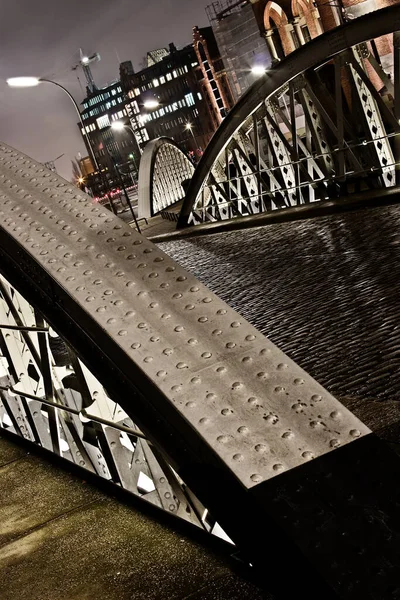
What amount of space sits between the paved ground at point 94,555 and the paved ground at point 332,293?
5.00 ft

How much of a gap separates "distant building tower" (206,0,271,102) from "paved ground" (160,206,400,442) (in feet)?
200

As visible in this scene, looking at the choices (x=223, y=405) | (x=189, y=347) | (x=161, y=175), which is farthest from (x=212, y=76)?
(x=223, y=405)

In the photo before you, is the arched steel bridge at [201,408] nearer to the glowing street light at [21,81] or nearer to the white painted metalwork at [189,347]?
the white painted metalwork at [189,347]

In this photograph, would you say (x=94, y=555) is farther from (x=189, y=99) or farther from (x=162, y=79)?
(x=162, y=79)

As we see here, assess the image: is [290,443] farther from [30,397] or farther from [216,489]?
[30,397]

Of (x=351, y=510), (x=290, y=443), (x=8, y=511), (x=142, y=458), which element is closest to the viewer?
(x=351, y=510)

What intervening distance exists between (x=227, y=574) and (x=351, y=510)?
93 centimetres

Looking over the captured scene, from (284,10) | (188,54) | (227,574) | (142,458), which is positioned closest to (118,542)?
(142,458)

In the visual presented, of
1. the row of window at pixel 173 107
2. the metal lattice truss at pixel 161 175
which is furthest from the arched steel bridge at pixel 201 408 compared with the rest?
the row of window at pixel 173 107

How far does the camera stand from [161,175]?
43188 millimetres

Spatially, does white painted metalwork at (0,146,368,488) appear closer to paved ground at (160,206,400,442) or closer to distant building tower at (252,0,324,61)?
paved ground at (160,206,400,442)

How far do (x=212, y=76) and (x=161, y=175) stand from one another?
7537 centimetres

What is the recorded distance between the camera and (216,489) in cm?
253

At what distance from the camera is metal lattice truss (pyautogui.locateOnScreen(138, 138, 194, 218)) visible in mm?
39875
